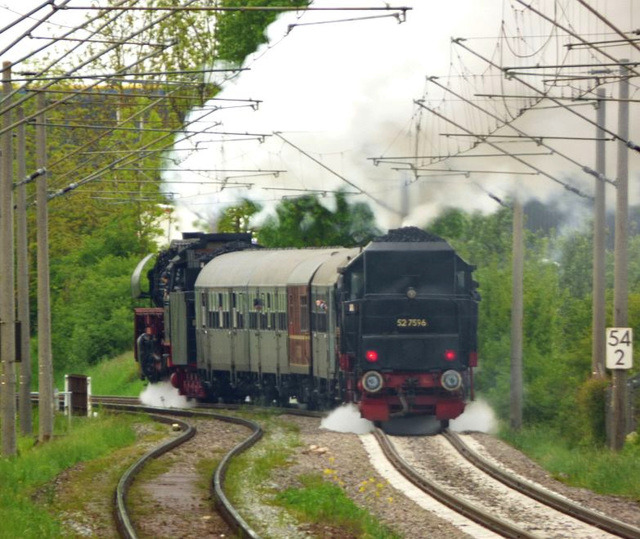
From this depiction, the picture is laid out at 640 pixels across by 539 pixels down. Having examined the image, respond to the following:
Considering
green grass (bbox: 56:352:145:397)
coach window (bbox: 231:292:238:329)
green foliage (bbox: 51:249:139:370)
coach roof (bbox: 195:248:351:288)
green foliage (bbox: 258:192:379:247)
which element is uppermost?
green foliage (bbox: 258:192:379:247)

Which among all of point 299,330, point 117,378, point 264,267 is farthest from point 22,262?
point 117,378

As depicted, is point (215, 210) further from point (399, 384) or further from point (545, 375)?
point (399, 384)

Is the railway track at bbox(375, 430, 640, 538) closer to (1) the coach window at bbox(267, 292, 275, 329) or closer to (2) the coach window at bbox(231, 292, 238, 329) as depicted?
(1) the coach window at bbox(267, 292, 275, 329)

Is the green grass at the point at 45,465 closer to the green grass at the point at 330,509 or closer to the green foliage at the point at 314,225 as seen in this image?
the green grass at the point at 330,509

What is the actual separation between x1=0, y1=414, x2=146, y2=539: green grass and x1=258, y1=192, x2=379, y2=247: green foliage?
1336 cm

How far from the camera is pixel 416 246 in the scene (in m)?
26.4

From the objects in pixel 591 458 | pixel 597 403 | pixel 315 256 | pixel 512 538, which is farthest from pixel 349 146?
pixel 512 538

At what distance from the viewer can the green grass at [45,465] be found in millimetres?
15562

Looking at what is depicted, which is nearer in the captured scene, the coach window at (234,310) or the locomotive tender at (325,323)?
the locomotive tender at (325,323)

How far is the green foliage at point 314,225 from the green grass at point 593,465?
19185 mm

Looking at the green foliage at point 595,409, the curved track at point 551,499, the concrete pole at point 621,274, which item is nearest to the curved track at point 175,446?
the curved track at point 551,499

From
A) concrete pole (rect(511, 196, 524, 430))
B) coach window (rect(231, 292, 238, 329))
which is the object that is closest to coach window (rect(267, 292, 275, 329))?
coach window (rect(231, 292, 238, 329))

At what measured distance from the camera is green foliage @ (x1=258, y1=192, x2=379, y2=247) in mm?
44156

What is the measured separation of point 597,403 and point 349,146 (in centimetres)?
1302
